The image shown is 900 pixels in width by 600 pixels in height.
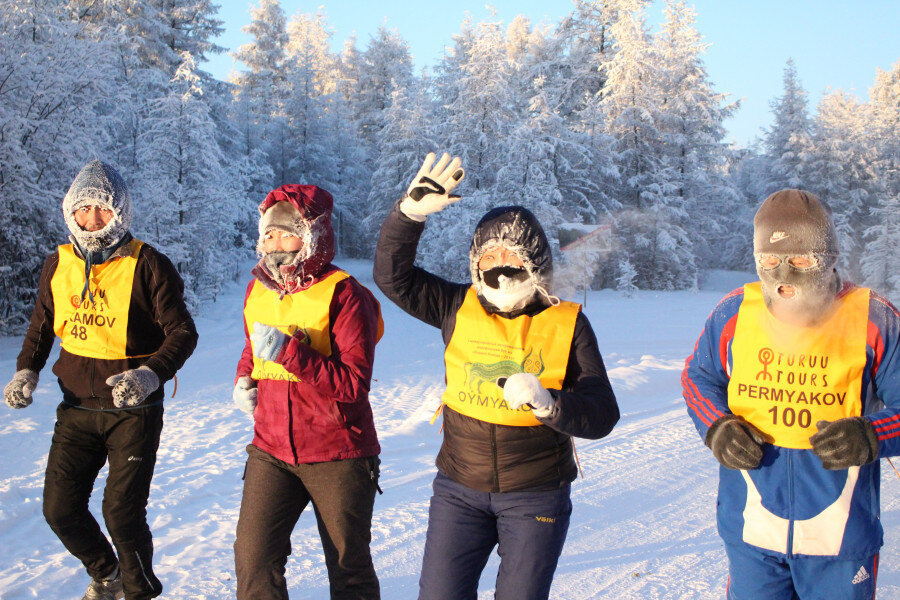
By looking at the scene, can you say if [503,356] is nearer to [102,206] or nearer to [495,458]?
[495,458]

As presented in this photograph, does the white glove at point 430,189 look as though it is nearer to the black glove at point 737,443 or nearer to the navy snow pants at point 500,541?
the navy snow pants at point 500,541

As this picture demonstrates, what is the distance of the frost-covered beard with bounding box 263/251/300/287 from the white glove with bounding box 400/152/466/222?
0.66 metres

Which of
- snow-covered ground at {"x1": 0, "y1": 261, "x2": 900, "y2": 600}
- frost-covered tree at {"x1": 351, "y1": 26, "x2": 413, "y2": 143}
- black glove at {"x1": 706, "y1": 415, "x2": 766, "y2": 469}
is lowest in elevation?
snow-covered ground at {"x1": 0, "y1": 261, "x2": 900, "y2": 600}

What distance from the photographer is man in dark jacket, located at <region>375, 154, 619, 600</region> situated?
8.54 ft

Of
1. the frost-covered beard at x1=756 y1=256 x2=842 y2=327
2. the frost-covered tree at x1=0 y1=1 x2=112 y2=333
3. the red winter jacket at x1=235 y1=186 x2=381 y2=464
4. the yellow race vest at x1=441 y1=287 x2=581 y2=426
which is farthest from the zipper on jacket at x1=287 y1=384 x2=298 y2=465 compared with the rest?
the frost-covered tree at x1=0 y1=1 x2=112 y2=333

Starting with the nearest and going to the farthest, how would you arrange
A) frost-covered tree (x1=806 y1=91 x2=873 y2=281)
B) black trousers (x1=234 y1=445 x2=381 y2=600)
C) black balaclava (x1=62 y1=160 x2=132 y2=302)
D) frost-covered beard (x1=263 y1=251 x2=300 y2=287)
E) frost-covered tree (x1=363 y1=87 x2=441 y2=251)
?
black trousers (x1=234 y1=445 x2=381 y2=600) → frost-covered beard (x1=263 y1=251 x2=300 y2=287) → black balaclava (x1=62 y1=160 x2=132 y2=302) → frost-covered tree (x1=363 y1=87 x2=441 y2=251) → frost-covered tree (x1=806 y1=91 x2=873 y2=281)

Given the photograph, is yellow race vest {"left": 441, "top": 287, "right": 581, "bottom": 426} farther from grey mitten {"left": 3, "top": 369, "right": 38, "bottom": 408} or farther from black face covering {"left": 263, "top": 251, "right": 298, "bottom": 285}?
grey mitten {"left": 3, "top": 369, "right": 38, "bottom": 408}

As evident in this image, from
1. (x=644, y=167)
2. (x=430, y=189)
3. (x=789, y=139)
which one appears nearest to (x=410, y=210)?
(x=430, y=189)

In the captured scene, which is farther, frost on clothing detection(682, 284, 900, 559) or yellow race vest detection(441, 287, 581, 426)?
yellow race vest detection(441, 287, 581, 426)

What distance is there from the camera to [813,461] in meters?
2.48

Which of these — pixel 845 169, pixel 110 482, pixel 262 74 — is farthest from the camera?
pixel 845 169

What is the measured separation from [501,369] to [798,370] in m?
1.06

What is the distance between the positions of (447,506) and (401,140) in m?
28.8

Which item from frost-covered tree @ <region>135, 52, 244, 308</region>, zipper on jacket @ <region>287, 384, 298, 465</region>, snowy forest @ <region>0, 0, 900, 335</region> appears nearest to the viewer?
zipper on jacket @ <region>287, 384, 298, 465</region>
